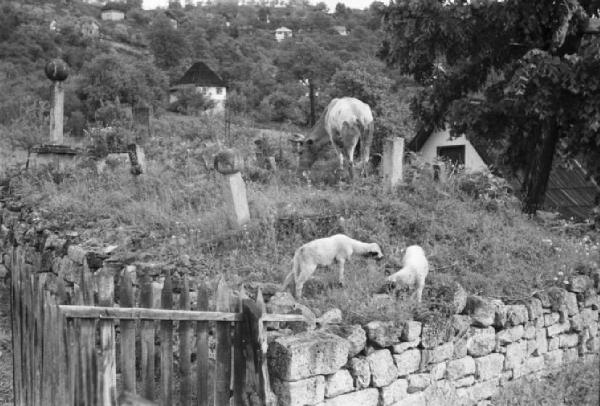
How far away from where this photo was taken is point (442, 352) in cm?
528

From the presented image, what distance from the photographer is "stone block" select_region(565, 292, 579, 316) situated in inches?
263

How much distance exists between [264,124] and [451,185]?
24748 millimetres

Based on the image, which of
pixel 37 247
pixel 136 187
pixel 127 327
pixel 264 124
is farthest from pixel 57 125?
pixel 264 124

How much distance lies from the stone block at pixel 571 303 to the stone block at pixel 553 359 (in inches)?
18.6

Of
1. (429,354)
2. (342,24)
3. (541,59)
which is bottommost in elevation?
(429,354)

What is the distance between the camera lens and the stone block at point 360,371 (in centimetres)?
456

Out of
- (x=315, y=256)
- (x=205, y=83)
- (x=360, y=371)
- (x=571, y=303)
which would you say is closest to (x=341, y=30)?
(x=205, y=83)

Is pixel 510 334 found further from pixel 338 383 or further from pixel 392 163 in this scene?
pixel 392 163

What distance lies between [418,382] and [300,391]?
1385 mm

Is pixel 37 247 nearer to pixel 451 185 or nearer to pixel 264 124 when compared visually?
pixel 451 185

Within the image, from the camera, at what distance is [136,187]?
8734mm

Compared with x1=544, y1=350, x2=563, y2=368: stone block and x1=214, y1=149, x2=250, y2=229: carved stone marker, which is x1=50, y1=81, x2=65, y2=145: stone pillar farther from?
x1=544, y1=350, x2=563, y2=368: stone block

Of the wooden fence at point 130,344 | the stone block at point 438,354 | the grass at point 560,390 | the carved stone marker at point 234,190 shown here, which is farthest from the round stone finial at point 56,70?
the grass at point 560,390

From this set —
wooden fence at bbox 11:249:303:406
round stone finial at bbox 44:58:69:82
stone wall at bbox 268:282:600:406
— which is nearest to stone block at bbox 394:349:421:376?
stone wall at bbox 268:282:600:406
